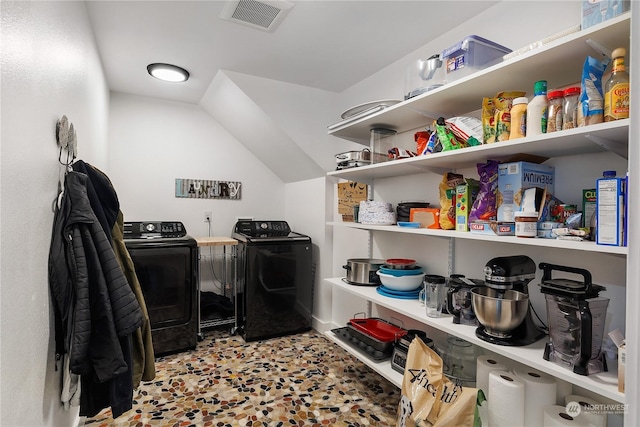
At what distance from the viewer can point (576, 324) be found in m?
1.08

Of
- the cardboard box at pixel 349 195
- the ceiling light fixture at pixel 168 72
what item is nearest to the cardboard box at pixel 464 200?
the cardboard box at pixel 349 195

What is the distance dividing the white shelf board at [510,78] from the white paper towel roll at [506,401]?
1247mm

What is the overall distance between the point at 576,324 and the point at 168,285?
268 cm

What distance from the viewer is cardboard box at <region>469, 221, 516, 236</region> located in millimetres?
1277

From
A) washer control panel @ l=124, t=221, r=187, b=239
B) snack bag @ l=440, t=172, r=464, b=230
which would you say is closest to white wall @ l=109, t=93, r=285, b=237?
washer control panel @ l=124, t=221, r=187, b=239

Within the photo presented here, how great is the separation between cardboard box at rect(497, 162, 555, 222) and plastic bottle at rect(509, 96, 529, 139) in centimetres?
14

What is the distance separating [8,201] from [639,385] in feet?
5.24

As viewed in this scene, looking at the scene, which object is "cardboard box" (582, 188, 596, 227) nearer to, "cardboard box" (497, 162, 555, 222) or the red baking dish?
"cardboard box" (497, 162, 555, 222)

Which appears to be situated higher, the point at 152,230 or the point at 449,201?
the point at 449,201

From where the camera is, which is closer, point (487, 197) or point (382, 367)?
point (487, 197)

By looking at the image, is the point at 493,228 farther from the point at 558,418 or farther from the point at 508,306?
the point at 558,418

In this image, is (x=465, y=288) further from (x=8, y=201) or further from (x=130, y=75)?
(x=130, y=75)

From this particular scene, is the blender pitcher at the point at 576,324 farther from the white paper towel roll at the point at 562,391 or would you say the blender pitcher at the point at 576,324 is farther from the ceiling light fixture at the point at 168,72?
the ceiling light fixture at the point at 168,72

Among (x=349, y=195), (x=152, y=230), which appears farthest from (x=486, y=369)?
(x=152, y=230)
